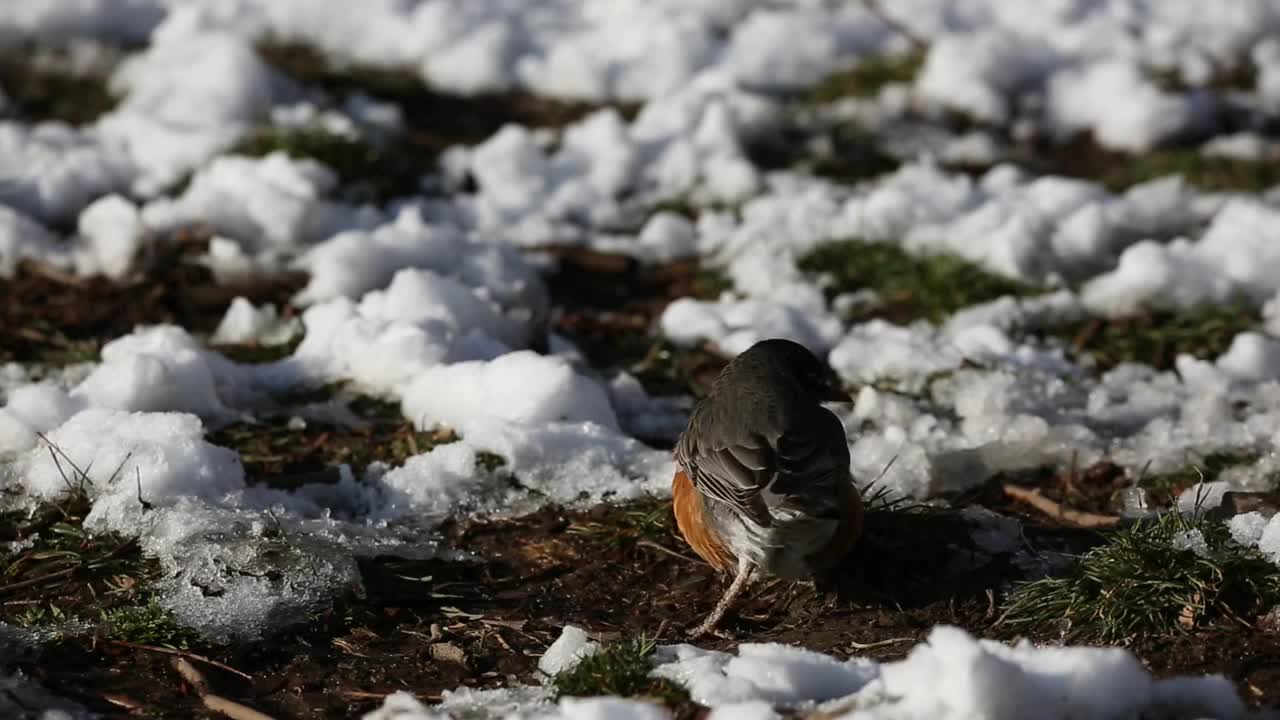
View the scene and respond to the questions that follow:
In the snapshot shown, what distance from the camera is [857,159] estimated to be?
26.7 ft

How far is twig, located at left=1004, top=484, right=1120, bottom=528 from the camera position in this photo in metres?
4.61

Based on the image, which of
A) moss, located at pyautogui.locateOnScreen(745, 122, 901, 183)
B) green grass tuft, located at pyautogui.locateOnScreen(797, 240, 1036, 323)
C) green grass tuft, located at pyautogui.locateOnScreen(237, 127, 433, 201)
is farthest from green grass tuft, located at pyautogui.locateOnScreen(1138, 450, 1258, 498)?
green grass tuft, located at pyautogui.locateOnScreen(237, 127, 433, 201)

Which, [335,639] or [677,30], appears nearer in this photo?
[335,639]

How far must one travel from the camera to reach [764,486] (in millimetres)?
3982

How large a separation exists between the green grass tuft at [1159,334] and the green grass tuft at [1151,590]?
216 centimetres

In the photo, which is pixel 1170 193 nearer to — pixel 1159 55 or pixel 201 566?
pixel 1159 55

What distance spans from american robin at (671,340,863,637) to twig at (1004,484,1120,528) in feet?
2.80

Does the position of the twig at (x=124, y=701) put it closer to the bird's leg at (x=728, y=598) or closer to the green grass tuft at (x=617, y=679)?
the green grass tuft at (x=617, y=679)

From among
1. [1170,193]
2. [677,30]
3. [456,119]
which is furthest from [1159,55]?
[456,119]

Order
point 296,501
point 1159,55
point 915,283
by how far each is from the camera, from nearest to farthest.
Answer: point 296,501 → point 915,283 → point 1159,55

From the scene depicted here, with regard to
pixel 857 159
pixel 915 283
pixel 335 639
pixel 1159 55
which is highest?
pixel 1159 55

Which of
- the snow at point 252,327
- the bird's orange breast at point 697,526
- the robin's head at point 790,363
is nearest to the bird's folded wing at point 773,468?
the bird's orange breast at point 697,526

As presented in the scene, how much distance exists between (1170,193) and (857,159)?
5.43 ft

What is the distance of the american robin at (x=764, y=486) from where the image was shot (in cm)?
399
